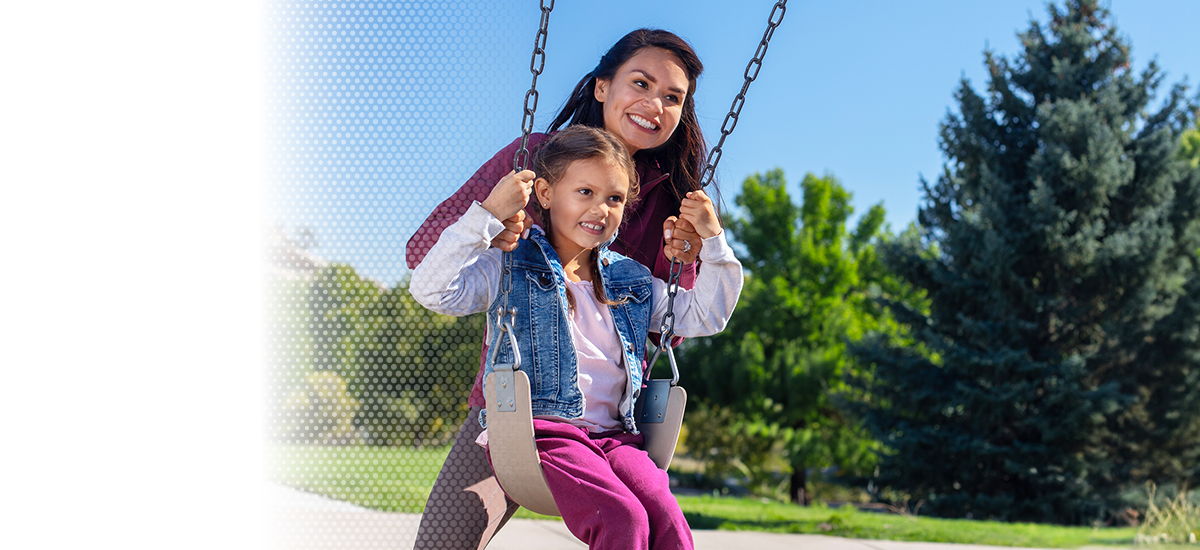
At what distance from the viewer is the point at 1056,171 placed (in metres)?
12.8

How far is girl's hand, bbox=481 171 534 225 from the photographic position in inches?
75.1

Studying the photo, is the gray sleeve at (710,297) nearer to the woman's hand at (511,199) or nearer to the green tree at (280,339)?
the woman's hand at (511,199)

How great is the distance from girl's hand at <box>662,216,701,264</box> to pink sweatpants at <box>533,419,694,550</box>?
531 millimetres

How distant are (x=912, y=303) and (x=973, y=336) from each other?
28.1 feet

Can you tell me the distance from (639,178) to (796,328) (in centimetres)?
1931

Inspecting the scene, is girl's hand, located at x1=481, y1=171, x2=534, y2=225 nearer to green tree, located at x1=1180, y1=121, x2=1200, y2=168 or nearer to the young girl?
the young girl

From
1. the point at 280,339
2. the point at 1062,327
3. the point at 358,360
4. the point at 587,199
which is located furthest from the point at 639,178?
the point at 1062,327

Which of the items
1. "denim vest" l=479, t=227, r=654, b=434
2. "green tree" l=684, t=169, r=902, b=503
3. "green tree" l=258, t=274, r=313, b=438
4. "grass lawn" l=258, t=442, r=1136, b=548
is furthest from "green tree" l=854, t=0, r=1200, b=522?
"denim vest" l=479, t=227, r=654, b=434

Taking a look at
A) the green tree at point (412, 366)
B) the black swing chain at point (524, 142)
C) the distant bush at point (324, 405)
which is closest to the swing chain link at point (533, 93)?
the black swing chain at point (524, 142)

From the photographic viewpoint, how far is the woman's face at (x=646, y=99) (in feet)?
7.91

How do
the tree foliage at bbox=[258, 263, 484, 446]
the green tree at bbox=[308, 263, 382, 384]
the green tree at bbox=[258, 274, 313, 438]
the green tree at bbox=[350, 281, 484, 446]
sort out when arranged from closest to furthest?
the green tree at bbox=[258, 274, 313, 438]
the tree foliage at bbox=[258, 263, 484, 446]
the green tree at bbox=[308, 263, 382, 384]
the green tree at bbox=[350, 281, 484, 446]
